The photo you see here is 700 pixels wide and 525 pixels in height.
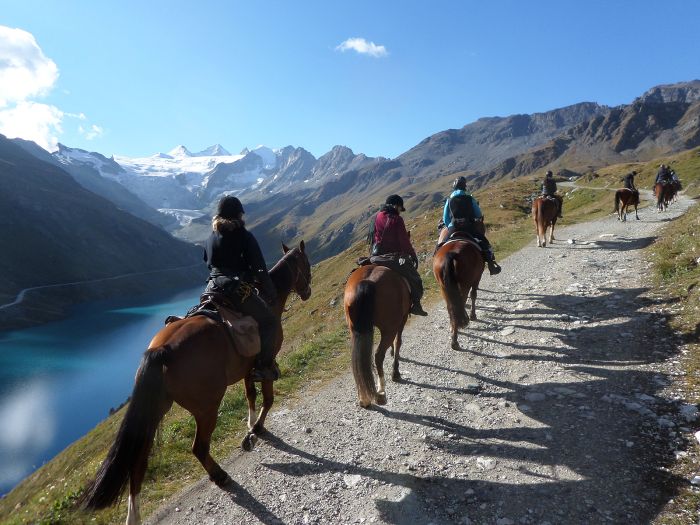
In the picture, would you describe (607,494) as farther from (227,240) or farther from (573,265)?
(573,265)

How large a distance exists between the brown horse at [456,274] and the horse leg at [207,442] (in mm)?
6582

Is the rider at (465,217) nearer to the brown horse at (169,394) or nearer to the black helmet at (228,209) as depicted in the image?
the black helmet at (228,209)

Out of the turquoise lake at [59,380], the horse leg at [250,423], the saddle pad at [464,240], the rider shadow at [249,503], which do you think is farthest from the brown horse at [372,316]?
the turquoise lake at [59,380]

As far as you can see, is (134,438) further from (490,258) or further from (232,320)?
(490,258)

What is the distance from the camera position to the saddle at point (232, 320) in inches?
265

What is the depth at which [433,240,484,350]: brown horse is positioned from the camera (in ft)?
34.8

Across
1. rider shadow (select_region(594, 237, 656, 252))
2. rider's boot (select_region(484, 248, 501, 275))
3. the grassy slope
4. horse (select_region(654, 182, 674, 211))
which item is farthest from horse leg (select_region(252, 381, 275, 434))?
horse (select_region(654, 182, 674, 211))

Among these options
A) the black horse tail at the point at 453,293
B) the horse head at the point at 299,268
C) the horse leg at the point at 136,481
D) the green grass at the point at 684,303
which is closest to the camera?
the green grass at the point at 684,303

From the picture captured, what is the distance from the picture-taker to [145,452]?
221 inches

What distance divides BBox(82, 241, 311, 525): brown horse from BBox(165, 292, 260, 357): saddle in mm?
122

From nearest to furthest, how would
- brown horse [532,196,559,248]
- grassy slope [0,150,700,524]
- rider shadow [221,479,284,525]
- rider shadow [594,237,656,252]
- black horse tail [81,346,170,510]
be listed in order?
black horse tail [81,346,170,510], rider shadow [221,479,284,525], grassy slope [0,150,700,524], rider shadow [594,237,656,252], brown horse [532,196,559,248]

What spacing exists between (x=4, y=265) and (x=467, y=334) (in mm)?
154203

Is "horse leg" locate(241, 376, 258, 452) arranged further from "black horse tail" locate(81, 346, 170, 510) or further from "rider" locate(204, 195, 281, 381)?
"black horse tail" locate(81, 346, 170, 510)

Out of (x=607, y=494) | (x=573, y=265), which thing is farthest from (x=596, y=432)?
(x=573, y=265)
